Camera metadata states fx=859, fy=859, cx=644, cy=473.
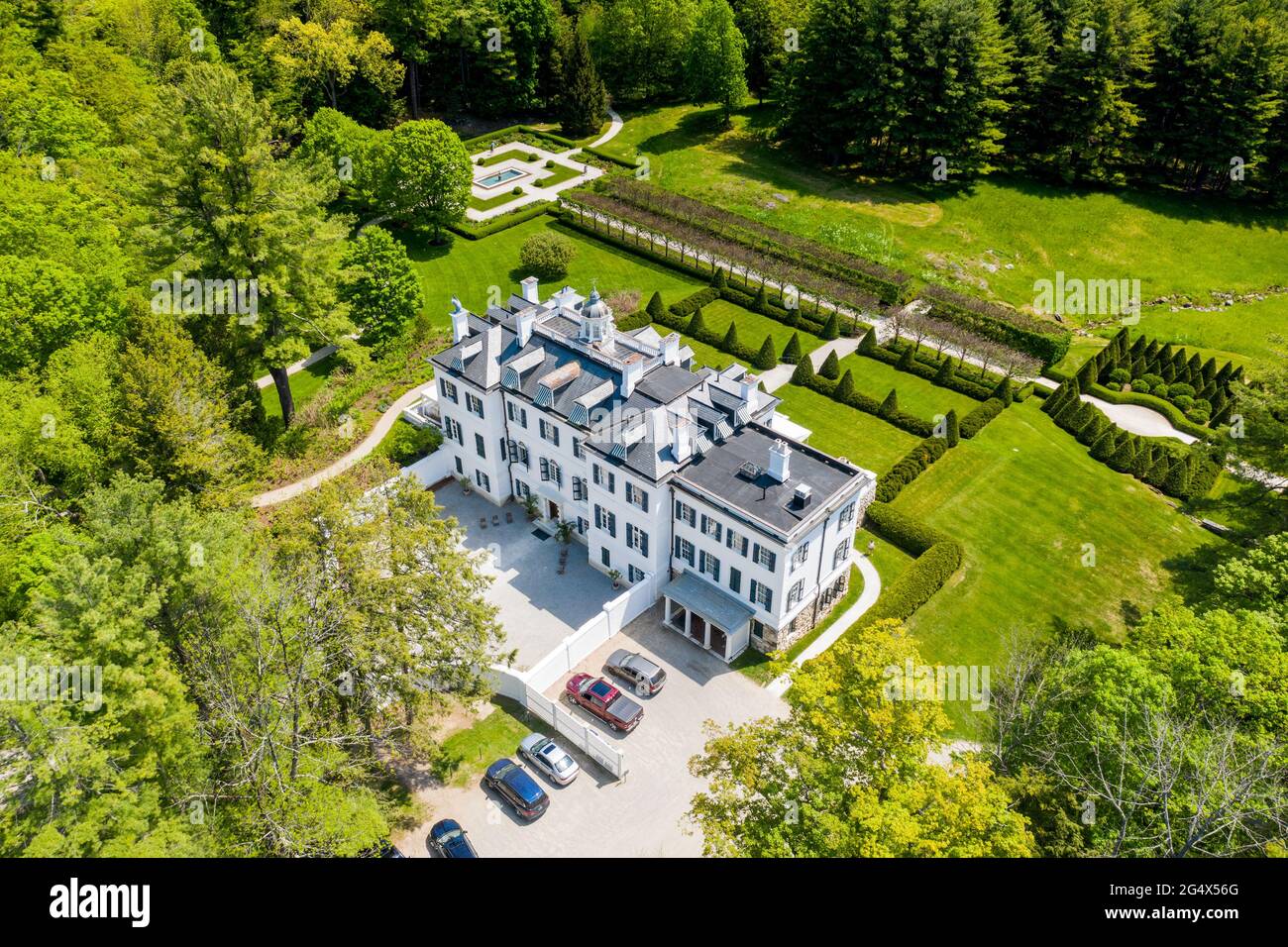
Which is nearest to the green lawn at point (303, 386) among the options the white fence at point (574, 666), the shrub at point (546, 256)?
the shrub at point (546, 256)

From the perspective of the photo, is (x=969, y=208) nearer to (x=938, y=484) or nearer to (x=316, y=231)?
(x=938, y=484)

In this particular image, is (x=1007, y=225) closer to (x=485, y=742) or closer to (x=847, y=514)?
(x=847, y=514)

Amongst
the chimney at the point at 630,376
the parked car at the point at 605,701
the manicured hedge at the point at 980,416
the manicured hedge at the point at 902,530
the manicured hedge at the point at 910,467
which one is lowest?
the parked car at the point at 605,701

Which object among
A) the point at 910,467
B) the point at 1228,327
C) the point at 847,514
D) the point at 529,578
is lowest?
the point at 529,578

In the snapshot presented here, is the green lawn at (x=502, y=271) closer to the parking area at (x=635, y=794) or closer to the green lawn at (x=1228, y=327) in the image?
the green lawn at (x=1228, y=327)

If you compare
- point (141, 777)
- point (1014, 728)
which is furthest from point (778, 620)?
point (141, 777)

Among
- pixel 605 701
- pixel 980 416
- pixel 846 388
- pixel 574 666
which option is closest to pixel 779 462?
pixel 605 701
